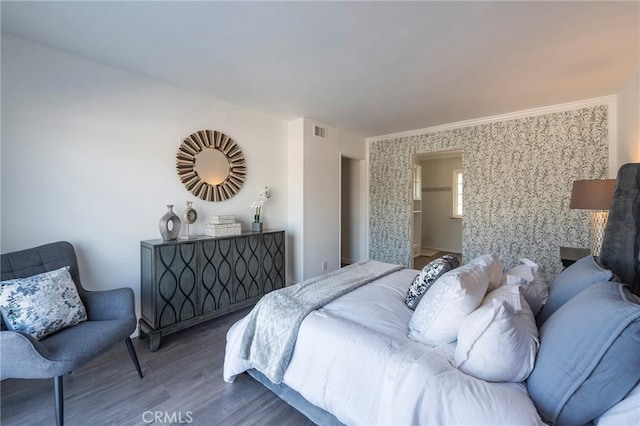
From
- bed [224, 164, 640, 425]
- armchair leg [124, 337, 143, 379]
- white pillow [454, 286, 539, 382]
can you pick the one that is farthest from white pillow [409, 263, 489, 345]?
armchair leg [124, 337, 143, 379]

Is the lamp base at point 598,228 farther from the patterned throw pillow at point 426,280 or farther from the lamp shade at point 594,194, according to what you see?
the patterned throw pillow at point 426,280

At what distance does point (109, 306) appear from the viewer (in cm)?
195

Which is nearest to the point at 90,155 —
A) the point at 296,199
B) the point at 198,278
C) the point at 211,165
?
the point at 211,165

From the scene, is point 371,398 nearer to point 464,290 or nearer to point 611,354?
point 464,290

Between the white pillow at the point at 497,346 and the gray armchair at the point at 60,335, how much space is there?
2009 mm

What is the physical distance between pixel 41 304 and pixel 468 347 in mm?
2403

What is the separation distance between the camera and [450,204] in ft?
21.8

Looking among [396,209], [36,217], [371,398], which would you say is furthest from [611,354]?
[396,209]

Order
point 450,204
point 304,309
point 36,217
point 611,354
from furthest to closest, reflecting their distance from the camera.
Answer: point 450,204
point 36,217
point 304,309
point 611,354

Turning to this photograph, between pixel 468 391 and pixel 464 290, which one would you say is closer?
pixel 468 391

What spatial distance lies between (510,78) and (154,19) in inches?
119

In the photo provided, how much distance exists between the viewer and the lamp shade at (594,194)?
2.30 meters

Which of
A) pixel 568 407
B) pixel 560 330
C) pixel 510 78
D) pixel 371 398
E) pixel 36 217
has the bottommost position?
pixel 371 398

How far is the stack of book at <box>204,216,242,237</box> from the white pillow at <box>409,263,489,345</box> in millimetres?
2153
